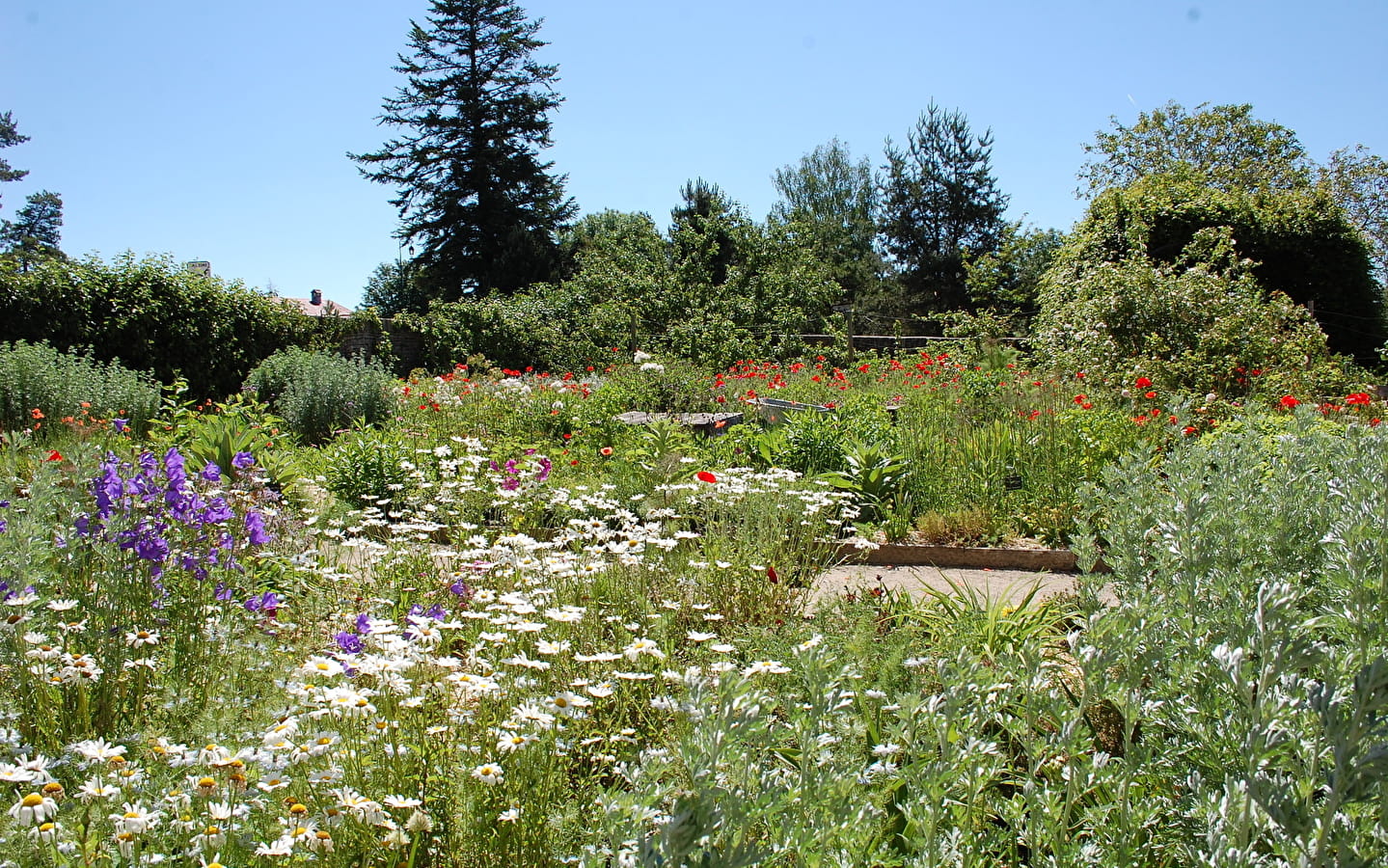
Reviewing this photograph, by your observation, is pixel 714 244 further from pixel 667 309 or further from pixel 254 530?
pixel 254 530

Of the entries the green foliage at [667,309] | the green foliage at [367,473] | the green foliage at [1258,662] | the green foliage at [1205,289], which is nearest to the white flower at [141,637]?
the green foliage at [1258,662]

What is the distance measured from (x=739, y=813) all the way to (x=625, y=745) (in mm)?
1377

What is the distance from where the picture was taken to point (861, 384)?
1190cm

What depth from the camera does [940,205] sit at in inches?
1380

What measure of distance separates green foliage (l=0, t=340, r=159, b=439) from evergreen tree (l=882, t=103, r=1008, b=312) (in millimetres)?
30156

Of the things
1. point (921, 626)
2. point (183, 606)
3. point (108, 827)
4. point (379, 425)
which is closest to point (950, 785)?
point (108, 827)

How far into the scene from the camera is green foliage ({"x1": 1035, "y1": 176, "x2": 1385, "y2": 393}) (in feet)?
30.0

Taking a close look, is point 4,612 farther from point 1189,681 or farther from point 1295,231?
point 1295,231

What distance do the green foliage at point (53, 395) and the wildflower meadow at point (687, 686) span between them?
4.97 meters

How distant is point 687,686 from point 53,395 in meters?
9.05

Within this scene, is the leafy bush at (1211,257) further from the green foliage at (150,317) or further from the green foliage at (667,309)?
the green foliage at (150,317)

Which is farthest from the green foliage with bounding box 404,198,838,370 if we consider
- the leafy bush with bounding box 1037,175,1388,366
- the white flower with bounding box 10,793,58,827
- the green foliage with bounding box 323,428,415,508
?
the white flower with bounding box 10,793,58,827

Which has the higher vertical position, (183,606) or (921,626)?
(183,606)

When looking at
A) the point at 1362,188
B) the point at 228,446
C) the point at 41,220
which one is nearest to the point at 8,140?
the point at 41,220
